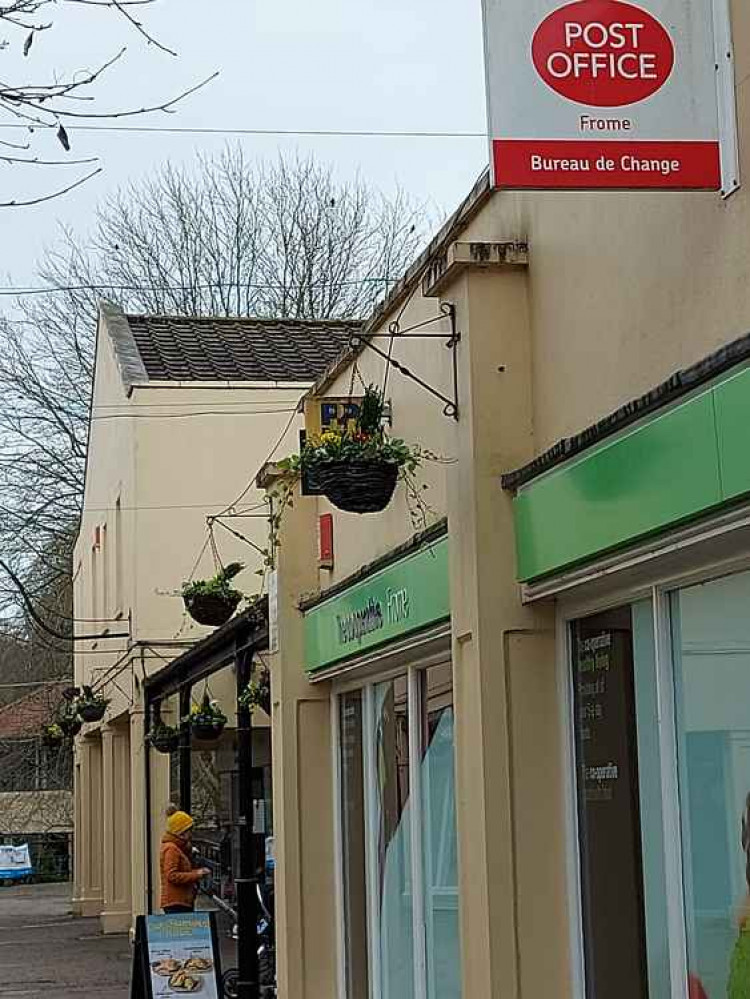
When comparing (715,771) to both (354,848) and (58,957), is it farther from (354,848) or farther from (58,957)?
(58,957)

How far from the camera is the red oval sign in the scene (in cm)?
536

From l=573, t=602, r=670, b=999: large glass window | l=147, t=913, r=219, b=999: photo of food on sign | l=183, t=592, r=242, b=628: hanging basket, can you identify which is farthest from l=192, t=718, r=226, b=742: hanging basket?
l=573, t=602, r=670, b=999: large glass window

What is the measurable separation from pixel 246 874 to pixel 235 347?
38.8 feet

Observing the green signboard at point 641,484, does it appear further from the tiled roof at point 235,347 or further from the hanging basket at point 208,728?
the tiled roof at point 235,347

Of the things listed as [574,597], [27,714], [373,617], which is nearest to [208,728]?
[373,617]

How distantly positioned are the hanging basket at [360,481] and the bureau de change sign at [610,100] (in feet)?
10.9

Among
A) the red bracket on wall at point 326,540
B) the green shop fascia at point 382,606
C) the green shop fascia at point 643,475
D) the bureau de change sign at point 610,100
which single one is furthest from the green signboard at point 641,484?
the red bracket on wall at point 326,540

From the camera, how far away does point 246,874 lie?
14406 millimetres

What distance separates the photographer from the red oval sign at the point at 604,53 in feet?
17.6

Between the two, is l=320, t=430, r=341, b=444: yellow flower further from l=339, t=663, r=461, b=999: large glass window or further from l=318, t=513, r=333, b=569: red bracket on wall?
l=318, t=513, r=333, b=569: red bracket on wall

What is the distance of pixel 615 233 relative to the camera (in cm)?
649

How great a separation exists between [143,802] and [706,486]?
1805 centimetres

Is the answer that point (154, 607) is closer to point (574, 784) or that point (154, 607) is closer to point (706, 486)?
point (574, 784)

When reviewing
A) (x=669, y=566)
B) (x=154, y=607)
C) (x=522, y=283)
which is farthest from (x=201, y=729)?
(x=669, y=566)
